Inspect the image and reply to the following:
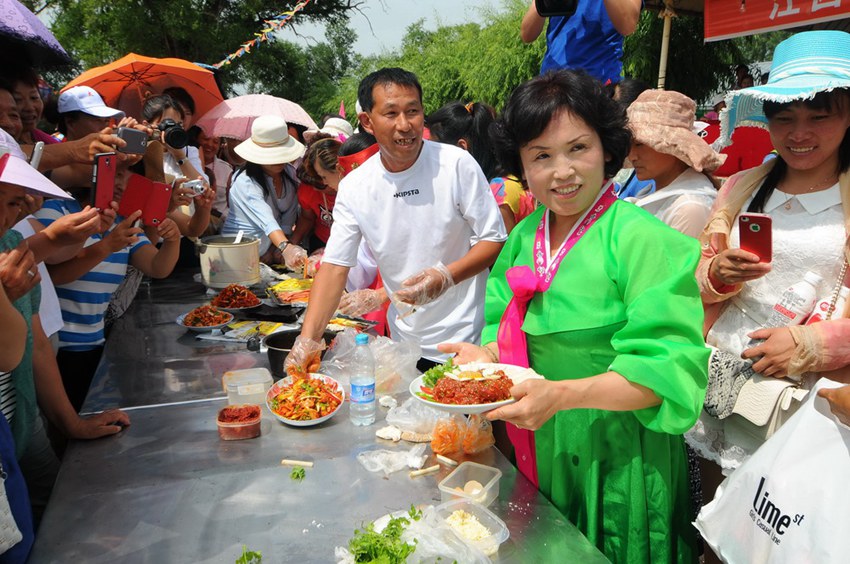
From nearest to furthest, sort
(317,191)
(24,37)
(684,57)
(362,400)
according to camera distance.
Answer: (362,400) < (24,37) < (317,191) < (684,57)

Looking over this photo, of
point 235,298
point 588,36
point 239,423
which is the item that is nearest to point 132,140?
point 235,298

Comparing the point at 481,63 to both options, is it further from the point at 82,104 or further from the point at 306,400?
the point at 306,400

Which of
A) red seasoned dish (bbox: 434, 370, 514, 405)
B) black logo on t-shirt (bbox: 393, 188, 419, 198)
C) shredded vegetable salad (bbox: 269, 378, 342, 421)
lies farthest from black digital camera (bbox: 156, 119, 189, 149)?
red seasoned dish (bbox: 434, 370, 514, 405)

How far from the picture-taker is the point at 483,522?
1.59 metres

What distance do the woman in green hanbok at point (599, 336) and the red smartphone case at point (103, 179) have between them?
1.82 meters

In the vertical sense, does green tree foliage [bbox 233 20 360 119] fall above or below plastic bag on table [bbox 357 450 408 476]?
above

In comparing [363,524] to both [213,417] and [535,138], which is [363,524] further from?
[535,138]

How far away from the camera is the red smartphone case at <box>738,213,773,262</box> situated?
6.52 ft

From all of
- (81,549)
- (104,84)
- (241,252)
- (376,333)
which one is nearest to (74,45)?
(104,84)

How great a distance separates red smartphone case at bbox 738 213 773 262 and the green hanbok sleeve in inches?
18.4

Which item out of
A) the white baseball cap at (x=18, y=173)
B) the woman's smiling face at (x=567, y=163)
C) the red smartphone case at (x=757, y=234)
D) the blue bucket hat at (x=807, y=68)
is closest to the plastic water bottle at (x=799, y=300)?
the red smartphone case at (x=757, y=234)

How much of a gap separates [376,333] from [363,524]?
6.28ft

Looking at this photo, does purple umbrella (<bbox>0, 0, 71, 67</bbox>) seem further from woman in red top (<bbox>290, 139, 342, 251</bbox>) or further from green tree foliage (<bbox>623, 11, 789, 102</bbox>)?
green tree foliage (<bbox>623, 11, 789, 102</bbox>)

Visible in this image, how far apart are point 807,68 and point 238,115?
214 inches
